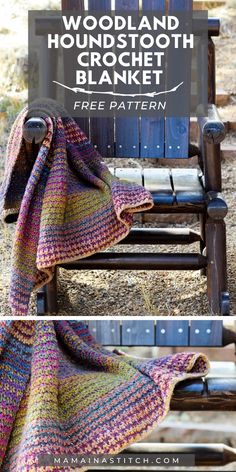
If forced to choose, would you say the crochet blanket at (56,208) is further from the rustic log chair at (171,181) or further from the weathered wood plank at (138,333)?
the weathered wood plank at (138,333)

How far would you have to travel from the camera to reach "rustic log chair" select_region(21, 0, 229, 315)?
2.10 meters

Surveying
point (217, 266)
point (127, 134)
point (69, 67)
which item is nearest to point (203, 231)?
point (217, 266)

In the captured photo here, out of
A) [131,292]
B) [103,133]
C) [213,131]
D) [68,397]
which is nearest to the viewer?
[68,397]

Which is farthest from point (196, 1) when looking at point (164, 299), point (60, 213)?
point (60, 213)

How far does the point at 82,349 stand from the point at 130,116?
90 centimetres

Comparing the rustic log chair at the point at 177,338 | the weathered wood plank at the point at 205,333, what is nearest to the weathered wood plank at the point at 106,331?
the rustic log chair at the point at 177,338

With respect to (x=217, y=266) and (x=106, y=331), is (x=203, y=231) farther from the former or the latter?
(x=106, y=331)

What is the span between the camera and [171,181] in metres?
2.21

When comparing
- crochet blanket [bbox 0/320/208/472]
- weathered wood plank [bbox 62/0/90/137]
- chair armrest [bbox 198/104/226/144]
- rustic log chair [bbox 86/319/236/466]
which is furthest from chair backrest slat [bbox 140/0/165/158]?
crochet blanket [bbox 0/320/208/472]

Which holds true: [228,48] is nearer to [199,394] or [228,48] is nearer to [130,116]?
[130,116]

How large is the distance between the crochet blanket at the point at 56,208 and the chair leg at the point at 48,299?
0.19 metres

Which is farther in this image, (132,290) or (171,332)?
(132,290)

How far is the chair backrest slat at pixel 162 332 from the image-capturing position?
6.12 ft

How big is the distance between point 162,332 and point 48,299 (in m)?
0.46
